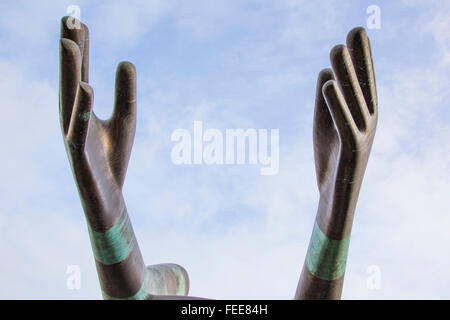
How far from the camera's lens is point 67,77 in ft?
21.4

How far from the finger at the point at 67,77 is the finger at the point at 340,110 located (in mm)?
3311

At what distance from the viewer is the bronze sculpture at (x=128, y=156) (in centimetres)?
661

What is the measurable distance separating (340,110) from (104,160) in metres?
3.54

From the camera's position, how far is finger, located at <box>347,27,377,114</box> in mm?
7355

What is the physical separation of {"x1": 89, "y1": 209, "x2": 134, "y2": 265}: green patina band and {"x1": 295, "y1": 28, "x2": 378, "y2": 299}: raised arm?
9.69 feet

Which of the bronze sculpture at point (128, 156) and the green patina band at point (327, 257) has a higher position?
the bronze sculpture at point (128, 156)

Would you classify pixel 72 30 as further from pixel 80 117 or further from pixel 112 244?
pixel 112 244

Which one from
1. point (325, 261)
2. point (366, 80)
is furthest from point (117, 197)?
point (366, 80)

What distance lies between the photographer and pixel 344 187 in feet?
23.5

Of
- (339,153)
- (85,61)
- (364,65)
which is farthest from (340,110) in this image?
(85,61)

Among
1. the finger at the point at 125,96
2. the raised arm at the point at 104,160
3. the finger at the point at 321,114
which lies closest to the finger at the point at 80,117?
the raised arm at the point at 104,160

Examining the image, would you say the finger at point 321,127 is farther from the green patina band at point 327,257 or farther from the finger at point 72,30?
the finger at point 72,30

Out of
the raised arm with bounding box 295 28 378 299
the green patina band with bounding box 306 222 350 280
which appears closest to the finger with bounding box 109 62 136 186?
the raised arm with bounding box 295 28 378 299
